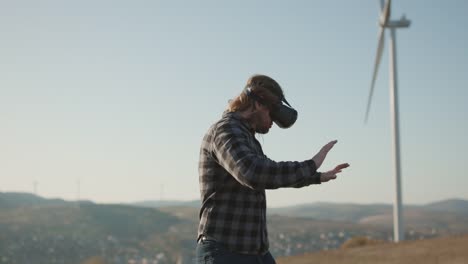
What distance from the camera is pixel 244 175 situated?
3.83m

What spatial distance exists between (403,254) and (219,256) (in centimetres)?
1620

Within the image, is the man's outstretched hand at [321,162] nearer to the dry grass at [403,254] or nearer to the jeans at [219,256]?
the jeans at [219,256]

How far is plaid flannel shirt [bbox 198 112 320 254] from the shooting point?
3857 mm

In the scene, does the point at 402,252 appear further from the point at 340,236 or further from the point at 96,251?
the point at 340,236

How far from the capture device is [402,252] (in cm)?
1956

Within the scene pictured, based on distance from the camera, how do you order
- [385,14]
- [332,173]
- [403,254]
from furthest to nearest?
[385,14]
[403,254]
[332,173]

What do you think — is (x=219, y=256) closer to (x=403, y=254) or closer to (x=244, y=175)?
(x=244, y=175)

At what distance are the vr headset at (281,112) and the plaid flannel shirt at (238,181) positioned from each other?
0.62ft

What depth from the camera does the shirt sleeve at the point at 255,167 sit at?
384 cm

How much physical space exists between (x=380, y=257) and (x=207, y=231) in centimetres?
1606

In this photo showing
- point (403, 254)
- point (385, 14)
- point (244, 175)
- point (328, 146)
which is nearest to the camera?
point (244, 175)

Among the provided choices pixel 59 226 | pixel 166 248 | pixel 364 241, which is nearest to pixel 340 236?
pixel 166 248

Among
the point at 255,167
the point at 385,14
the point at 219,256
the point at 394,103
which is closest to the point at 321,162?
the point at 255,167

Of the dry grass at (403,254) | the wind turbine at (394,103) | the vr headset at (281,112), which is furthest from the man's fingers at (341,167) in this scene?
the wind turbine at (394,103)
